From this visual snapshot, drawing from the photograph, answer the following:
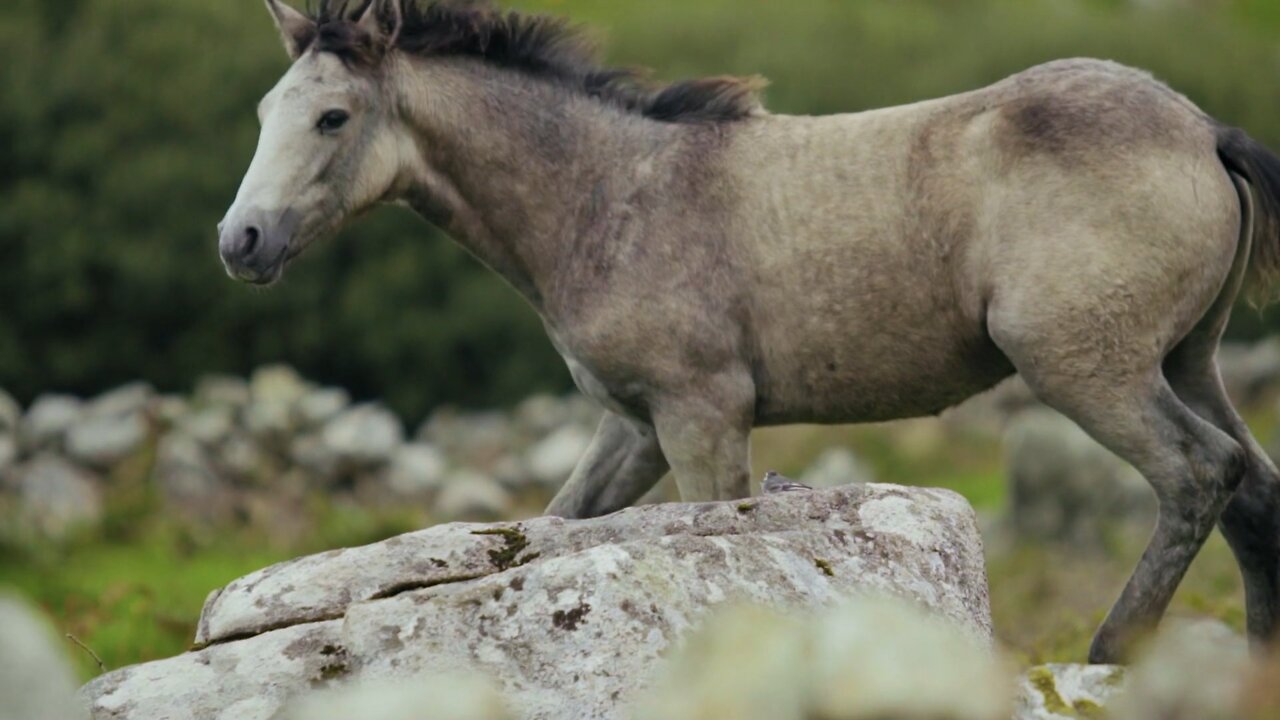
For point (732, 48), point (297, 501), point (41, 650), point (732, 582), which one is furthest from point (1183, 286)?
point (732, 48)

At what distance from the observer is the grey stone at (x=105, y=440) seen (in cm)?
1571

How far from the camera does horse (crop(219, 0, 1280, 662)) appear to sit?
247 inches

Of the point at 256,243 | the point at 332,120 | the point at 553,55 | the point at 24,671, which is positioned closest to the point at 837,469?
the point at 553,55

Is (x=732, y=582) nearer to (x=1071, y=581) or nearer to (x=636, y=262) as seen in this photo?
(x=636, y=262)

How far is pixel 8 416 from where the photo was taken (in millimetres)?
15938

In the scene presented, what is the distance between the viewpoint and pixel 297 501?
1561cm

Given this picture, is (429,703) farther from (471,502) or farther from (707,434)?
(471,502)

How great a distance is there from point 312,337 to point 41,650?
1654cm

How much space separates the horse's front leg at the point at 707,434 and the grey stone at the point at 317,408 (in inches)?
422

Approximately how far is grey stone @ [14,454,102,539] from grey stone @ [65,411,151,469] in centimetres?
15

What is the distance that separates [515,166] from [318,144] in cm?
83

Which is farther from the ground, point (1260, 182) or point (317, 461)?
point (1260, 182)

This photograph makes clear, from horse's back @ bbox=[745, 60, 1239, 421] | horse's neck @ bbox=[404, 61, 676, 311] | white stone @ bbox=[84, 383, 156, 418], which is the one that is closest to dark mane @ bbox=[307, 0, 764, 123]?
horse's neck @ bbox=[404, 61, 676, 311]

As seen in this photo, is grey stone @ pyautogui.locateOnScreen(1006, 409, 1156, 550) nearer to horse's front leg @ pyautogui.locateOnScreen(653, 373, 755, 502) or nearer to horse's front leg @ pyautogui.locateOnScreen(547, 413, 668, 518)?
horse's front leg @ pyautogui.locateOnScreen(547, 413, 668, 518)
